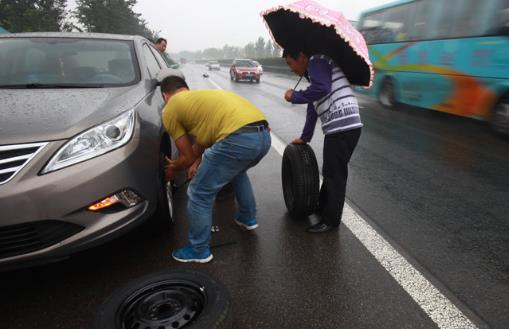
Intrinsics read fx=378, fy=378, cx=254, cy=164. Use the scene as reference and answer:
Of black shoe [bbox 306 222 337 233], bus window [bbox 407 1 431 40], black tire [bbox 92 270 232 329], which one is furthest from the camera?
bus window [bbox 407 1 431 40]

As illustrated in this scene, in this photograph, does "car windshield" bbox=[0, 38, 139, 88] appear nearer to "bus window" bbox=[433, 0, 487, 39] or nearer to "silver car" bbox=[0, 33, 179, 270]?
"silver car" bbox=[0, 33, 179, 270]

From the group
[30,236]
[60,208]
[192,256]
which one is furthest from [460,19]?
→ [30,236]

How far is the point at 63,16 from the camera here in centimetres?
2638

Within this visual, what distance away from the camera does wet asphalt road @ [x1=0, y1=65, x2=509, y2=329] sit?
222 cm

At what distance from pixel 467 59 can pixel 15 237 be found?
7967mm

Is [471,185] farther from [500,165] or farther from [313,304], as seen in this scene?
[313,304]

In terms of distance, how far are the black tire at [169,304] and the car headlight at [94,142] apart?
801 millimetres

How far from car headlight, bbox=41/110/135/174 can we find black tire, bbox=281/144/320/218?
1447mm

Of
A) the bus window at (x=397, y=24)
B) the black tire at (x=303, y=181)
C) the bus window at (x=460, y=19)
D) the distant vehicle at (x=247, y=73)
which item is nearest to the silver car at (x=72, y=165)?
the black tire at (x=303, y=181)

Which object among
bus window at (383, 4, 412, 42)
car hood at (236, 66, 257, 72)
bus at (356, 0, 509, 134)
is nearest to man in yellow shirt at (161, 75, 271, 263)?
bus at (356, 0, 509, 134)

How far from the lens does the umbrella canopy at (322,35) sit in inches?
107

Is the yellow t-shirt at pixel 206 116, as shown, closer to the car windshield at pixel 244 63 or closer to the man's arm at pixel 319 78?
the man's arm at pixel 319 78

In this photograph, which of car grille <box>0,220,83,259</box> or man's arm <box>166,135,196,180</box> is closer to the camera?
car grille <box>0,220,83,259</box>

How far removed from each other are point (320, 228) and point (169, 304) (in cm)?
157
